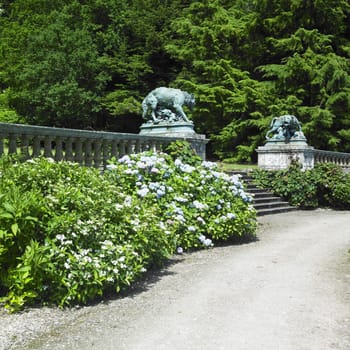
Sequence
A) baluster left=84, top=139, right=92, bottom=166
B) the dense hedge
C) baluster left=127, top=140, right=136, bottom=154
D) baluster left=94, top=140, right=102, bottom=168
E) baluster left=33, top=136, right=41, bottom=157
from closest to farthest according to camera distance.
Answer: baluster left=33, top=136, right=41, bottom=157 → baluster left=84, top=139, right=92, bottom=166 → baluster left=94, top=140, right=102, bottom=168 → baluster left=127, top=140, right=136, bottom=154 → the dense hedge

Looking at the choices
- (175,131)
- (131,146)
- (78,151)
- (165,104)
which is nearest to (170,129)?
(175,131)

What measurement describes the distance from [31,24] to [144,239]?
30.5 metres

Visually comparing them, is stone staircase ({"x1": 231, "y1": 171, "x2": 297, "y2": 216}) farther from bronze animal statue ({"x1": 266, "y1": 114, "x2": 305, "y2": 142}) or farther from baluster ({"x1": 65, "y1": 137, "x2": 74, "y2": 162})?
baluster ({"x1": 65, "y1": 137, "x2": 74, "y2": 162})

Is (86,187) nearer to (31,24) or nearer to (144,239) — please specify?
(144,239)

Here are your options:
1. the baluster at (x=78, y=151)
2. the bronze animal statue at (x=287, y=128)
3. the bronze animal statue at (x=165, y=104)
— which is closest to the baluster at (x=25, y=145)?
the baluster at (x=78, y=151)

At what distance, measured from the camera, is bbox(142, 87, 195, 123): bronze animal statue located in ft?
40.8

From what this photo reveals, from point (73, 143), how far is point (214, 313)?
623 cm

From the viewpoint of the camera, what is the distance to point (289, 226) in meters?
10.5

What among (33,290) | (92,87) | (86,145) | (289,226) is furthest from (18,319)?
(92,87)

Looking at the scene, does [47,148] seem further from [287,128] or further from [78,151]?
[287,128]

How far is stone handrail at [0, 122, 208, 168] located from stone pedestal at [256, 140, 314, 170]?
20.1ft

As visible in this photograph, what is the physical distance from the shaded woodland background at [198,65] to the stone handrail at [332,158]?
561cm

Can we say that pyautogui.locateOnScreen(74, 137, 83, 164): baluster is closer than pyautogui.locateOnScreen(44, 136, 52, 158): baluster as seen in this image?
No

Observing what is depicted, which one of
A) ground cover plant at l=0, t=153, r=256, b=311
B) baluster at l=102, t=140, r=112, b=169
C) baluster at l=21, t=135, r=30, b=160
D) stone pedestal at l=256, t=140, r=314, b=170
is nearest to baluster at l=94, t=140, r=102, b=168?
baluster at l=102, t=140, r=112, b=169
